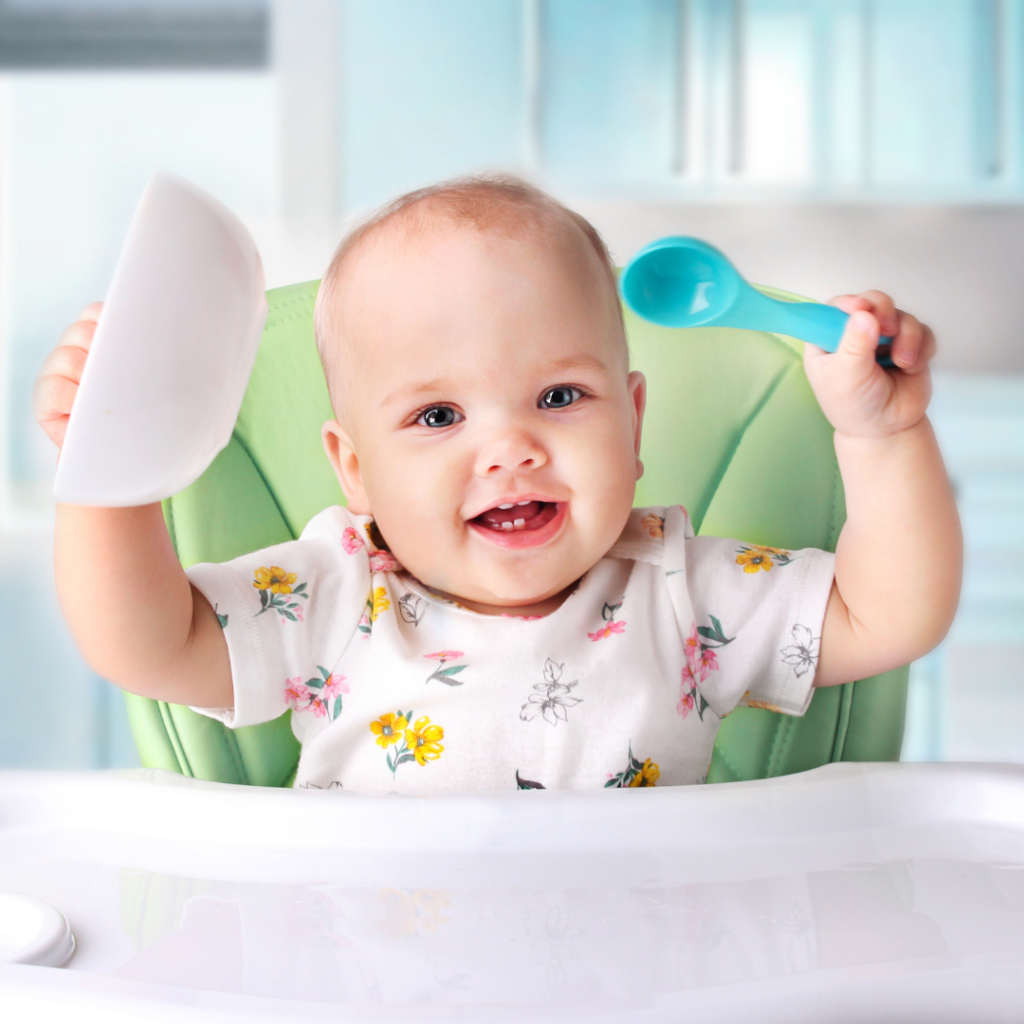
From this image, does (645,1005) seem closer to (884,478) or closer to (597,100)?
(884,478)

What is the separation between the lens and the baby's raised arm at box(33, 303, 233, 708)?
670mm

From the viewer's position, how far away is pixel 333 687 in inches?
33.0

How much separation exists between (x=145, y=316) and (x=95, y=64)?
8.82ft

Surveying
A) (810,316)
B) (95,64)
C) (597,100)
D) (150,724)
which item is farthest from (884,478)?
(95,64)

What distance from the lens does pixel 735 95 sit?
2.62m

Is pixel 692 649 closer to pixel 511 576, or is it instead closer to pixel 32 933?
pixel 511 576

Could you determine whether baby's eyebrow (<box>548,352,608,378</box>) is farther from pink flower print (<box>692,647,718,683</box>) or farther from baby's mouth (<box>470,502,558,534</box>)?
pink flower print (<box>692,647,718,683</box>)

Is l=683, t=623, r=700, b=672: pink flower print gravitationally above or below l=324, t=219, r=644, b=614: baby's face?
below

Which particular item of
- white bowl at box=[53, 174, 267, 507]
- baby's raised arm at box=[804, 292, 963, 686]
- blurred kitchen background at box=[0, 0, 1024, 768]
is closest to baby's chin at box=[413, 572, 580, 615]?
baby's raised arm at box=[804, 292, 963, 686]

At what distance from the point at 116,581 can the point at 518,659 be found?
286 mm

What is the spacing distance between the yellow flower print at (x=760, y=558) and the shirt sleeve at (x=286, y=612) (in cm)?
30

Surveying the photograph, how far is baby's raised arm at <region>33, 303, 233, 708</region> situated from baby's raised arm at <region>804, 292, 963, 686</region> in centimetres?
44

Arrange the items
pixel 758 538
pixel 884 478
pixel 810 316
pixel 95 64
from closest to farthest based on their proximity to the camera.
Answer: pixel 810 316 → pixel 884 478 → pixel 758 538 → pixel 95 64

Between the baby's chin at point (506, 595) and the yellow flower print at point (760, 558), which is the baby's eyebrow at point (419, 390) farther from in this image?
the yellow flower print at point (760, 558)
